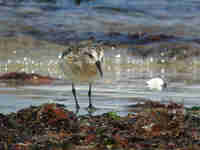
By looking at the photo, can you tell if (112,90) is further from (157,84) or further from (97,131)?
(97,131)

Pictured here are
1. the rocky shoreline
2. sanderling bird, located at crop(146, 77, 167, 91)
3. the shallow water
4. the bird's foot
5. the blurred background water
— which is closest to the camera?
the rocky shoreline

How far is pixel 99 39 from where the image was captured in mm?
16234

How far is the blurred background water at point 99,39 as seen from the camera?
8164 millimetres

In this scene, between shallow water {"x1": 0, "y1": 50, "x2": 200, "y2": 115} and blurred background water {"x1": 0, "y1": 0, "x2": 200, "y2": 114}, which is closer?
shallow water {"x1": 0, "y1": 50, "x2": 200, "y2": 115}

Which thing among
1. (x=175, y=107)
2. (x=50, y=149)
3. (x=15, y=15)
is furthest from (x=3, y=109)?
(x=15, y=15)

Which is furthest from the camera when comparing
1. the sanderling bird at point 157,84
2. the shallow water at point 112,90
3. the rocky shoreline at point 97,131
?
the sanderling bird at point 157,84

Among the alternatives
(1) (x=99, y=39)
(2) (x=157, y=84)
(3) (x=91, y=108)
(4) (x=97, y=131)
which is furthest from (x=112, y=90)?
(1) (x=99, y=39)

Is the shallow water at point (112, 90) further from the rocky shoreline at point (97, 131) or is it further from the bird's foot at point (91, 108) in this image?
the rocky shoreline at point (97, 131)

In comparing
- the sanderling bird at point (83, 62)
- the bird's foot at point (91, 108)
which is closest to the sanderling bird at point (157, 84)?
the sanderling bird at point (83, 62)

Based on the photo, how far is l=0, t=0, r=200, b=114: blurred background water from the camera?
8164mm

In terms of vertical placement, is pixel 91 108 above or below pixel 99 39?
below

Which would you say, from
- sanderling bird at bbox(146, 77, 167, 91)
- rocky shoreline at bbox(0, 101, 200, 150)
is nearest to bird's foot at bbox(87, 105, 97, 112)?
rocky shoreline at bbox(0, 101, 200, 150)

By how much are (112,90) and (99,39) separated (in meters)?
7.51

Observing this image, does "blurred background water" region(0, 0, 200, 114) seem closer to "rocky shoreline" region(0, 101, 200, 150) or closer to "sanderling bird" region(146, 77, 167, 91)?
"sanderling bird" region(146, 77, 167, 91)
